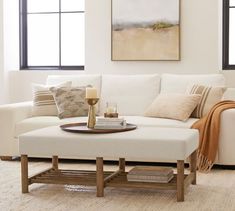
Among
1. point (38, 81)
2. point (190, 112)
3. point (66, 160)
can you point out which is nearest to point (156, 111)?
point (190, 112)

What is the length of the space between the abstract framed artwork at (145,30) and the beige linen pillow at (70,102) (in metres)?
0.95

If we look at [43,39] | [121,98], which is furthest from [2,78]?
[121,98]

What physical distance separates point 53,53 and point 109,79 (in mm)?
1260

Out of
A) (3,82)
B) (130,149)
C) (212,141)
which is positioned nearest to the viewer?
(130,149)

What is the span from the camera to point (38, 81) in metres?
6.70

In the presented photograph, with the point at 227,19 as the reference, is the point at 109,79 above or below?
below

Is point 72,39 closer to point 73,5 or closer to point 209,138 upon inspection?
point 73,5

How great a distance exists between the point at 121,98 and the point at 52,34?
1623 mm

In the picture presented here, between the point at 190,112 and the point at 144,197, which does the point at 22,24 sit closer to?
the point at 190,112

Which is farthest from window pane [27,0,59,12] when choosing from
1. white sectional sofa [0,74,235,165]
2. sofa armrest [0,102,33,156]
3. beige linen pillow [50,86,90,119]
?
sofa armrest [0,102,33,156]

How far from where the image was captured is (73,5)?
6707mm

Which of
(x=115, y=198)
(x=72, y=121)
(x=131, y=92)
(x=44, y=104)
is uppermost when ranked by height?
(x=131, y=92)

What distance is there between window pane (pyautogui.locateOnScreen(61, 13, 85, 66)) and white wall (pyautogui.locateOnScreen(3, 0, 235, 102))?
11.9 inches

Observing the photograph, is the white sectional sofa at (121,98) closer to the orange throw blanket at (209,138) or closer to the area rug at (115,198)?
the orange throw blanket at (209,138)
